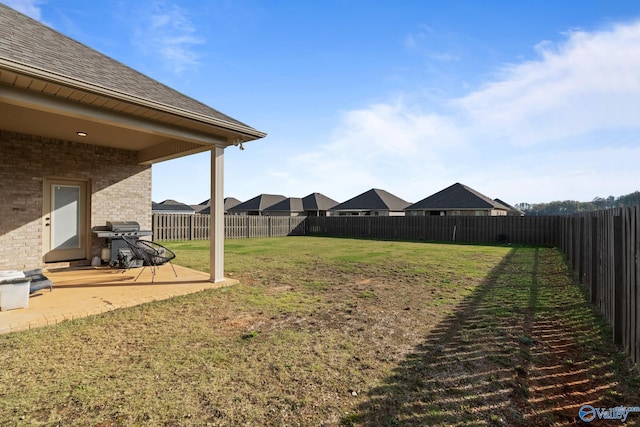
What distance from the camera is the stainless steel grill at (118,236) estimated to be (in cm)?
750

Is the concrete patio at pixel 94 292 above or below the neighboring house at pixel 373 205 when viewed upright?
below

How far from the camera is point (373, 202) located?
32.9 metres

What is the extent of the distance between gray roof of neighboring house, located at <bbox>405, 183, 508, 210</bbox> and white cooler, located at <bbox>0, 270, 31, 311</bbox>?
2606cm

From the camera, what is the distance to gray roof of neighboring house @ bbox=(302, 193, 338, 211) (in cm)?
3777

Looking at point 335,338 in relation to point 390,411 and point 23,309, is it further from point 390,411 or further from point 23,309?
point 23,309

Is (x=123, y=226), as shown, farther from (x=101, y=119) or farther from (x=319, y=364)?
(x=319, y=364)

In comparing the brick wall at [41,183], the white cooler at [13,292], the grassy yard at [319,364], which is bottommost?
the grassy yard at [319,364]

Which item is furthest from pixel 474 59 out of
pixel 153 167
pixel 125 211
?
pixel 125 211

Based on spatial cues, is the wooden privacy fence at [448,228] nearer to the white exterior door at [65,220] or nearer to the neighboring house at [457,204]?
the neighboring house at [457,204]

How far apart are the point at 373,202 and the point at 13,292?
30.4 meters

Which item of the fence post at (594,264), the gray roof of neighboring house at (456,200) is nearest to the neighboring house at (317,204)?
the gray roof of neighboring house at (456,200)

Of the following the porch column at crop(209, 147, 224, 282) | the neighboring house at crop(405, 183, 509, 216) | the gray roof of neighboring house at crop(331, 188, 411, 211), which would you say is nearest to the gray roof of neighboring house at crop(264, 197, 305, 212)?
the gray roof of neighboring house at crop(331, 188, 411, 211)

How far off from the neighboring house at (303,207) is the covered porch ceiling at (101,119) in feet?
96.7

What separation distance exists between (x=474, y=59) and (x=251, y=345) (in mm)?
10369
